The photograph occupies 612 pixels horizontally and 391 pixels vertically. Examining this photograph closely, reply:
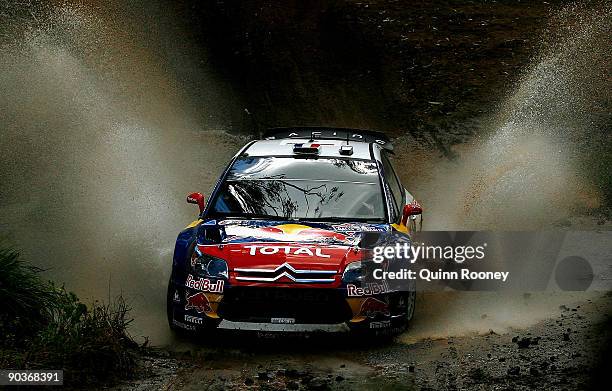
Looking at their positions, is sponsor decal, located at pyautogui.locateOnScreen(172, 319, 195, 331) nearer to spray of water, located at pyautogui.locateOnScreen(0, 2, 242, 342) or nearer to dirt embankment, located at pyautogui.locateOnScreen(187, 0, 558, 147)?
spray of water, located at pyautogui.locateOnScreen(0, 2, 242, 342)

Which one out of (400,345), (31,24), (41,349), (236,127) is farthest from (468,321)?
(31,24)

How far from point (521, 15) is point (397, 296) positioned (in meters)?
13.5

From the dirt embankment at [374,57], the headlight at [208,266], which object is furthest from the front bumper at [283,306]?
the dirt embankment at [374,57]

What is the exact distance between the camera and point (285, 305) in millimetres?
8172

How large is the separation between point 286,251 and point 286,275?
0.86ft

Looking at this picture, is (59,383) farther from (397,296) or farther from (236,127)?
(236,127)

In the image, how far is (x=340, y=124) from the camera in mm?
16422

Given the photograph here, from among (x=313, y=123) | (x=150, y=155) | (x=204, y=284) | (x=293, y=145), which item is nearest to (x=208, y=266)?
(x=204, y=284)

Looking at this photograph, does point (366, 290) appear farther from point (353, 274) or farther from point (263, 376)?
point (263, 376)

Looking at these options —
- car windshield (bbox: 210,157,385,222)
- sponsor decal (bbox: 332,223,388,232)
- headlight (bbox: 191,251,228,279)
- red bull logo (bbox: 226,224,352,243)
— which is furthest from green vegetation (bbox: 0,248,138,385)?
sponsor decal (bbox: 332,223,388,232)

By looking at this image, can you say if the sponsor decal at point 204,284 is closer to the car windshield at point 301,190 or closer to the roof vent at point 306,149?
the car windshield at point 301,190

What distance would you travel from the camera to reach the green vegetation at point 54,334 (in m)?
7.06

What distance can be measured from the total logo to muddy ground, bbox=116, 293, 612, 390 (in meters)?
0.67

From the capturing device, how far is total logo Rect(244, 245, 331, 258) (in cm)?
838
